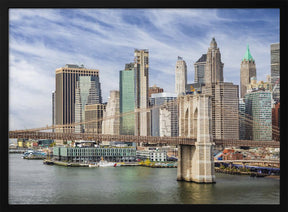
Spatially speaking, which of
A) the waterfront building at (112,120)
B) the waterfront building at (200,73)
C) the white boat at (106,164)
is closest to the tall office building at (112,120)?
the waterfront building at (112,120)

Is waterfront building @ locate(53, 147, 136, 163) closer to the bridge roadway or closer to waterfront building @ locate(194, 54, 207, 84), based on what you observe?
the bridge roadway

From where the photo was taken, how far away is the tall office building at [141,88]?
4475 cm

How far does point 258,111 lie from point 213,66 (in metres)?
10.3

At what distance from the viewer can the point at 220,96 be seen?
43.1 meters

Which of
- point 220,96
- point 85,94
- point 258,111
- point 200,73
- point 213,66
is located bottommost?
point 258,111

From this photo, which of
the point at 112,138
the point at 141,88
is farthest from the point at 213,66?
the point at 112,138

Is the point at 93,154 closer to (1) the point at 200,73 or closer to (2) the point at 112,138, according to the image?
(2) the point at 112,138

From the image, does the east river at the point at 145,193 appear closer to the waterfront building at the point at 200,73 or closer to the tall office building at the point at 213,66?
the tall office building at the point at 213,66

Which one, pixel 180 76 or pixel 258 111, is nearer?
pixel 180 76

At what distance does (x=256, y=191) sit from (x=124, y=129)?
30.9 m

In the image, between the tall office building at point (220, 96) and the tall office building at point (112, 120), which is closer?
the tall office building at point (112, 120)

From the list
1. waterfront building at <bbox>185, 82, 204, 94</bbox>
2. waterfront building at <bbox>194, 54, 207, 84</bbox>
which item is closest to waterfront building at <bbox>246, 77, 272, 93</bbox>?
waterfront building at <bbox>185, 82, 204, 94</bbox>
